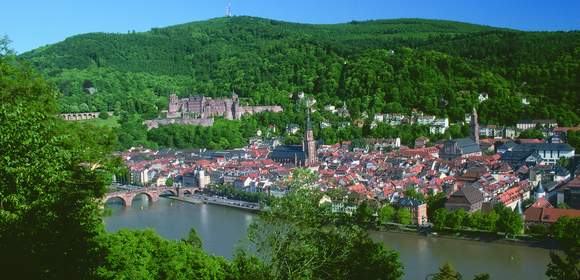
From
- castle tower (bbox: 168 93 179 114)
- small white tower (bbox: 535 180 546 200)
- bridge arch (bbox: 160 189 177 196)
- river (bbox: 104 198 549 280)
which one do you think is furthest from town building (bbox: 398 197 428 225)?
castle tower (bbox: 168 93 179 114)

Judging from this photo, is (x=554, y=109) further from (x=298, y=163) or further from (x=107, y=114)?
(x=107, y=114)

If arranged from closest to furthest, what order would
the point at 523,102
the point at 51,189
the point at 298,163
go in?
the point at 51,189, the point at 298,163, the point at 523,102

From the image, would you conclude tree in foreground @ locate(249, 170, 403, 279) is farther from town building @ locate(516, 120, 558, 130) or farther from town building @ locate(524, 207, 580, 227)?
town building @ locate(516, 120, 558, 130)

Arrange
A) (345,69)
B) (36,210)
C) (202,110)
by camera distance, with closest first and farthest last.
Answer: (36,210), (202,110), (345,69)

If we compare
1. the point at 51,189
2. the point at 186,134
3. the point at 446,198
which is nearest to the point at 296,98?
the point at 186,134

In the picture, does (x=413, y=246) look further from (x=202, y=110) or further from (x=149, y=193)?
(x=202, y=110)

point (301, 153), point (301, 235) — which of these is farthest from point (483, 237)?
point (301, 153)
